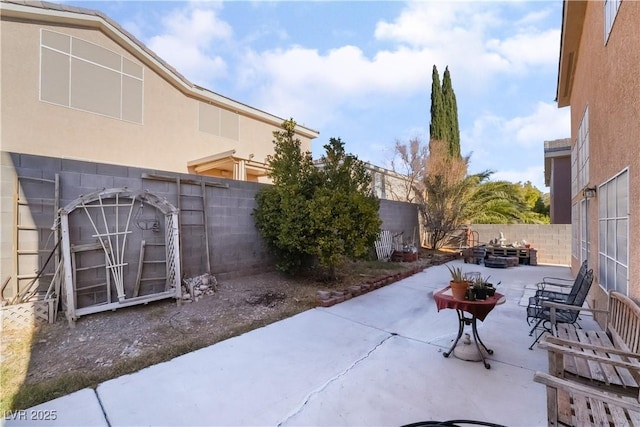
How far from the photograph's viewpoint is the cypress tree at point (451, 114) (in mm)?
17375

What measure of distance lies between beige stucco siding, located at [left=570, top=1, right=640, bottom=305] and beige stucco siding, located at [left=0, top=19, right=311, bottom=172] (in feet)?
34.8

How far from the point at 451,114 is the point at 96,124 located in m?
17.1

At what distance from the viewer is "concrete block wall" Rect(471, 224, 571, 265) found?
37.2 feet

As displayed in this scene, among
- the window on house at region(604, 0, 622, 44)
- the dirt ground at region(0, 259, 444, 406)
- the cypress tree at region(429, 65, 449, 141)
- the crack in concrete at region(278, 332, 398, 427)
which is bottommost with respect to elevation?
the crack in concrete at region(278, 332, 398, 427)

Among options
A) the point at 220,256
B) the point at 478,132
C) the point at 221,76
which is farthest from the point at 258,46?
the point at 478,132

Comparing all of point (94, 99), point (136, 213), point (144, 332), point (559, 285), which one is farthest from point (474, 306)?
point (94, 99)

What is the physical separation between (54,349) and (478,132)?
1986 centimetres

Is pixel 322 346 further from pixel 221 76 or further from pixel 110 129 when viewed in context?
pixel 221 76

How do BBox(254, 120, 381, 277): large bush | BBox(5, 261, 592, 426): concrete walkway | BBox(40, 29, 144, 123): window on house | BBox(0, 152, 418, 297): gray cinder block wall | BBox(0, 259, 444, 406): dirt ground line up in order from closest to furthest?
BBox(5, 261, 592, 426): concrete walkway < BBox(0, 259, 444, 406): dirt ground < BBox(0, 152, 418, 297): gray cinder block wall < BBox(254, 120, 381, 277): large bush < BBox(40, 29, 144, 123): window on house

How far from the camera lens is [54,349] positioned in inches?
136

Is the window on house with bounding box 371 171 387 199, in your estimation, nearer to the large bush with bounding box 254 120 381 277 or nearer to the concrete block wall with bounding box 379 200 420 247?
the concrete block wall with bounding box 379 200 420 247

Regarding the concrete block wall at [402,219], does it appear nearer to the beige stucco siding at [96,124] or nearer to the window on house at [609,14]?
the beige stucco siding at [96,124]

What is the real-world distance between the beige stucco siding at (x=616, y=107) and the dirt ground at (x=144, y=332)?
4.41m

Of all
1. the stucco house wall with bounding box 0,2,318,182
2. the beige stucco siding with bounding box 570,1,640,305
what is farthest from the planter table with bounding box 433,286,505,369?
the stucco house wall with bounding box 0,2,318,182
